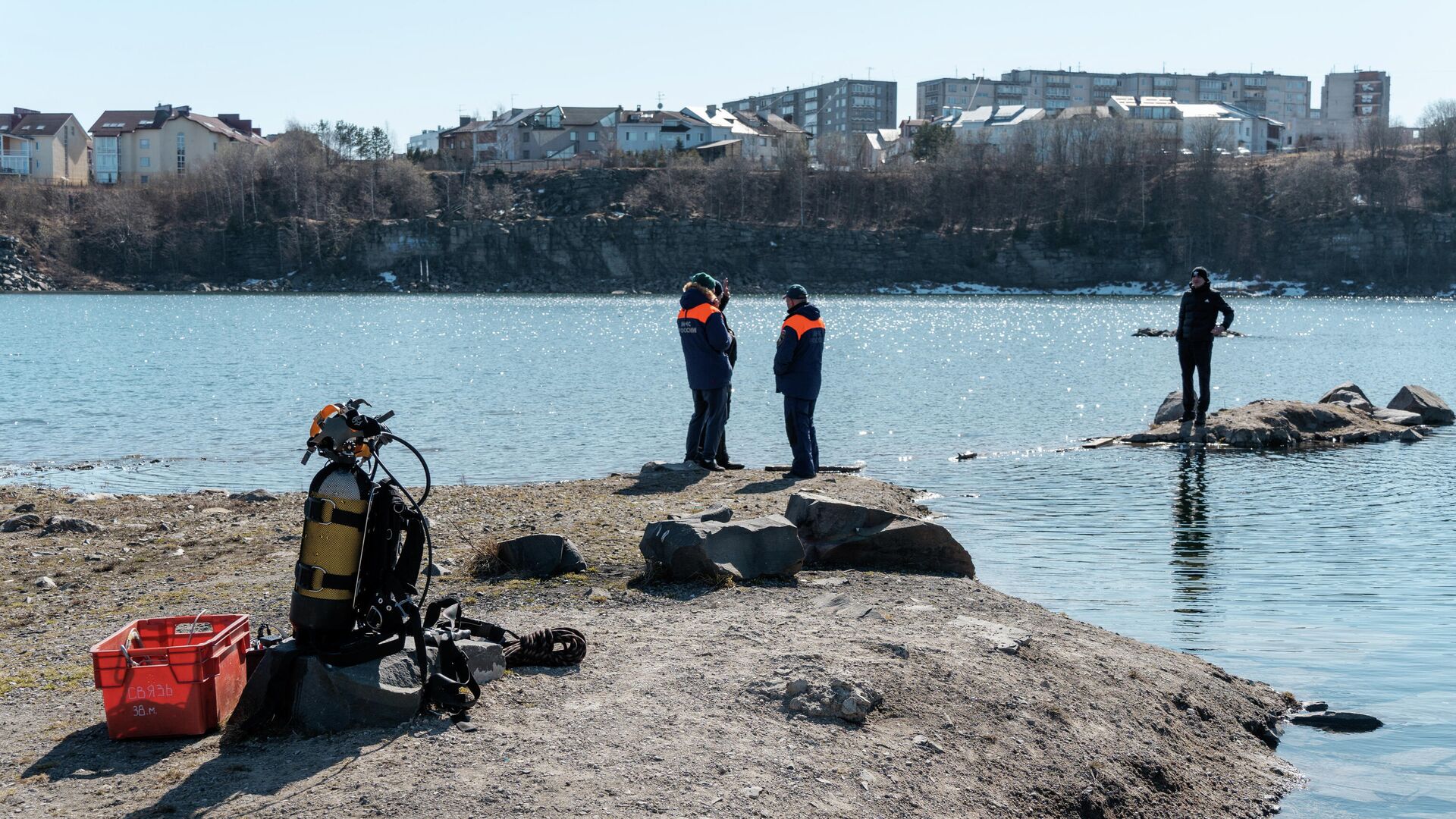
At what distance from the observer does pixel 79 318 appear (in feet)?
240

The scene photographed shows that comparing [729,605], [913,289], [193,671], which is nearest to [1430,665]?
[729,605]

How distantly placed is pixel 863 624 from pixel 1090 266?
405 ft

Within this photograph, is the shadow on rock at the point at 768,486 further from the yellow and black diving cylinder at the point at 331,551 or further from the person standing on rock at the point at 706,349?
the yellow and black diving cylinder at the point at 331,551

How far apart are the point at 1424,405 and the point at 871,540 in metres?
19.1

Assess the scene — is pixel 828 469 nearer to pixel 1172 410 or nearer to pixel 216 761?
pixel 1172 410

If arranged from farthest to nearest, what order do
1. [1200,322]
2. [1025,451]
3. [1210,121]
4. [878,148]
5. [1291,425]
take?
1. [878,148]
2. [1210,121]
3. [1291,425]
4. [1025,451]
5. [1200,322]

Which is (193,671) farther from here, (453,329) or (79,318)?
(79,318)

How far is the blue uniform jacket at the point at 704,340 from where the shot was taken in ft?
46.6

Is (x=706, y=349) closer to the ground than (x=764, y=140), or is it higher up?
closer to the ground

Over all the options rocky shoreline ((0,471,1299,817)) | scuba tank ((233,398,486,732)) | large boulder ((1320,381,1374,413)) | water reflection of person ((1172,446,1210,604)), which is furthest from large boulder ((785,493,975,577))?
large boulder ((1320,381,1374,413))

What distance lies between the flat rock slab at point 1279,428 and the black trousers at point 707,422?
383 inches

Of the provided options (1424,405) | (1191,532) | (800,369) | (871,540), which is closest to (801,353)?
(800,369)

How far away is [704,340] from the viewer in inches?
563

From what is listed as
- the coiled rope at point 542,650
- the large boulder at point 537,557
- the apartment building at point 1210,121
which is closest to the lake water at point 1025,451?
the large boulder at point 537,557
